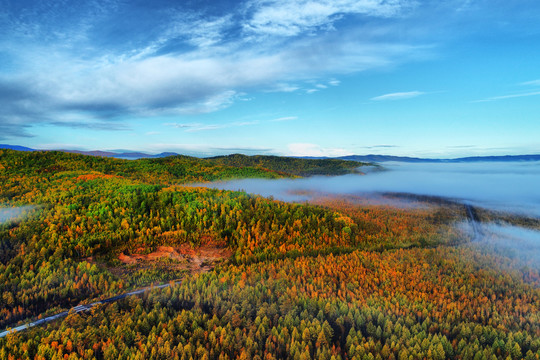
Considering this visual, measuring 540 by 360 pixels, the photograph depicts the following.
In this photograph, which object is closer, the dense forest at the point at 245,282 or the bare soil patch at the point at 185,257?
the dense forest at the point at 245,282

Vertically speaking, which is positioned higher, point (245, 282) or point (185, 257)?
point (245, 282)

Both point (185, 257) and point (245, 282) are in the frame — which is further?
point (185, 257)

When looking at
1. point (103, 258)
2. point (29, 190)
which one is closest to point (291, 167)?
point (29, 190)

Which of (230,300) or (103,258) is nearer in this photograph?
(230,300)

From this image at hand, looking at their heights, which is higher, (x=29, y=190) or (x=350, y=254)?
(x=29, y=190)

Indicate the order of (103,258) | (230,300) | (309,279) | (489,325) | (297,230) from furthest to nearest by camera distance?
(297,230)
(103,258)
(309,279)
(230,300)
(489,325)

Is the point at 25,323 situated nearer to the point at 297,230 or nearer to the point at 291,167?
the point at 297,230

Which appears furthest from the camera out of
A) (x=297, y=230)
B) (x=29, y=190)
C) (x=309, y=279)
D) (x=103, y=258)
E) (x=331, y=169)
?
(x=331, y=169)

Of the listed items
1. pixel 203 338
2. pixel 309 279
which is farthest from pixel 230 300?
pixel 309 279
